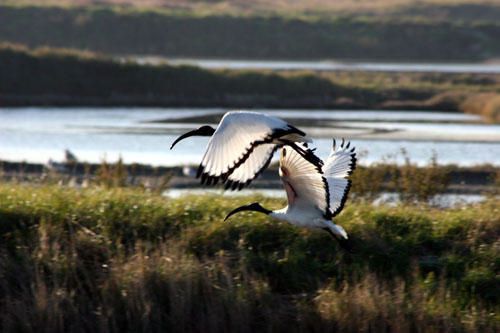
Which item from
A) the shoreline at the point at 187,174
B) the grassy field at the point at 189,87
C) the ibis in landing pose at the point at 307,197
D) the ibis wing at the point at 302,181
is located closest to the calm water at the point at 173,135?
the shoreline at the point at 187,174

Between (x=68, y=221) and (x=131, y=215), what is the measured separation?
544 mm

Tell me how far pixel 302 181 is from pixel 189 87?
3293 centimetres

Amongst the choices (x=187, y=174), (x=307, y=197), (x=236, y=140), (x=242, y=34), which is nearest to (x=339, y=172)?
(x=307, y=197)

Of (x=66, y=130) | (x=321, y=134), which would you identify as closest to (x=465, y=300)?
(x=321, y=134)

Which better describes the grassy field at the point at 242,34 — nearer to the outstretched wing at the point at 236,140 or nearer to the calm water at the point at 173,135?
the calm water at the point at 173,135

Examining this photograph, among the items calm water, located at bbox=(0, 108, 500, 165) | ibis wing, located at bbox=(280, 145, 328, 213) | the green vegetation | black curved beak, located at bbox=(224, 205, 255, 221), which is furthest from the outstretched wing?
the green vegetation

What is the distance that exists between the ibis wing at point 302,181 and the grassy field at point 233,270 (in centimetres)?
68

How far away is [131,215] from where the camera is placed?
32.7 ft

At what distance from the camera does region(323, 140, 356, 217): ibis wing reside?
9.28m

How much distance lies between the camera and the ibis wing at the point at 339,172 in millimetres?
9281

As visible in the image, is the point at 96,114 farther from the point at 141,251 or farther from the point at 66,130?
the point at 141,251

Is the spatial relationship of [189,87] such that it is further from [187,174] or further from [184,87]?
[187,174]

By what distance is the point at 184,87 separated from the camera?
4178 cm

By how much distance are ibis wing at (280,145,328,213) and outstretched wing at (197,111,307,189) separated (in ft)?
3.13
